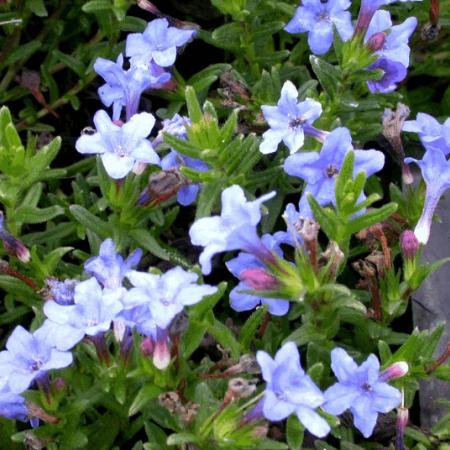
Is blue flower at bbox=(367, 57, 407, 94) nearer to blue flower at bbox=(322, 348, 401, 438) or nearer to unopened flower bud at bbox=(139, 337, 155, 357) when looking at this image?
blue flower at bbox=(322, 348, 401, 438)

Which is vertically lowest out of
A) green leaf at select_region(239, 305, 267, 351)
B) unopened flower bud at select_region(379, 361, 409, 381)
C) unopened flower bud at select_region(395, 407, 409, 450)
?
unopened flower bud at select_region(395, 407, 409, 450)

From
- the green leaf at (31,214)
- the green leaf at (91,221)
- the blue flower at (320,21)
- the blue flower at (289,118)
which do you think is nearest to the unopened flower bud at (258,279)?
the blue flower at (289,118)

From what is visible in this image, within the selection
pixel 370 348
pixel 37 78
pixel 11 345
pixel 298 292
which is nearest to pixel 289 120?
pixel 298 292

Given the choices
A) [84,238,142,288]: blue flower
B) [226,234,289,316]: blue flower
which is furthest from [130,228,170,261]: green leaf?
[226,234,289,316]: blue flower

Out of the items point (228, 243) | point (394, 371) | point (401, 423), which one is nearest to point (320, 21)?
point (228, 243)

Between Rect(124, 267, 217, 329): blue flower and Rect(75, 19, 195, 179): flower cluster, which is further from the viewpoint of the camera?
Rect(75, 19, 195, 179): flower cluster

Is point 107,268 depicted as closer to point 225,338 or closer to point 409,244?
point 225,338

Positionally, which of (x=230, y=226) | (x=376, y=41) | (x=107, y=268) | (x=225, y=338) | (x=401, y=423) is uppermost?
(x=376, y=41)

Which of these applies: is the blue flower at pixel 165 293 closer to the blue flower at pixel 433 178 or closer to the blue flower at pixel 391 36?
the blue flower at pixel 433 178
